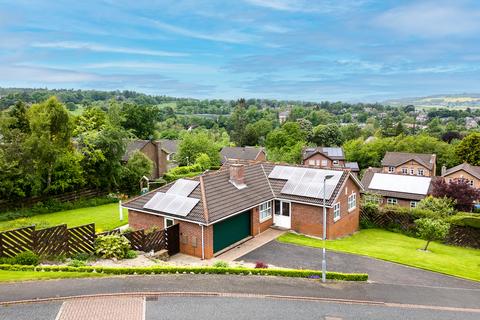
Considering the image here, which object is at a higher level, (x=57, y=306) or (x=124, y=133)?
(x=124, y=133)

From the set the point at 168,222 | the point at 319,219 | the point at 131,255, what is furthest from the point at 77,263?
the point at 319,219

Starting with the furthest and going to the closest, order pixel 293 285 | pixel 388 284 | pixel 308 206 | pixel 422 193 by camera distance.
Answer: pixel 422 193, pixel 308 206, pixel 388 284, pixel 293 285

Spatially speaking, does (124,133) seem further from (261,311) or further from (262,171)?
(261,311)

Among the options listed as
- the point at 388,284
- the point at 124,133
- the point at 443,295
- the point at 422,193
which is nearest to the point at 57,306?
the point at 388,284

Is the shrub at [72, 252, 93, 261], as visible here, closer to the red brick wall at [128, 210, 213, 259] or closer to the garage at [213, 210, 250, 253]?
the red brick wall at [128, 210, 213, 259]

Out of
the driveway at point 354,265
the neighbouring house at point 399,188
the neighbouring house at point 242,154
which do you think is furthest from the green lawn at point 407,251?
the neighbouring house at point 242,154

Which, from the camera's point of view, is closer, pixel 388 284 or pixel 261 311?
pixel 261 311

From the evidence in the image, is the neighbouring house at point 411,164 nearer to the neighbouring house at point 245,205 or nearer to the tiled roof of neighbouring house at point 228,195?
the neighbouring house at point 245,205
